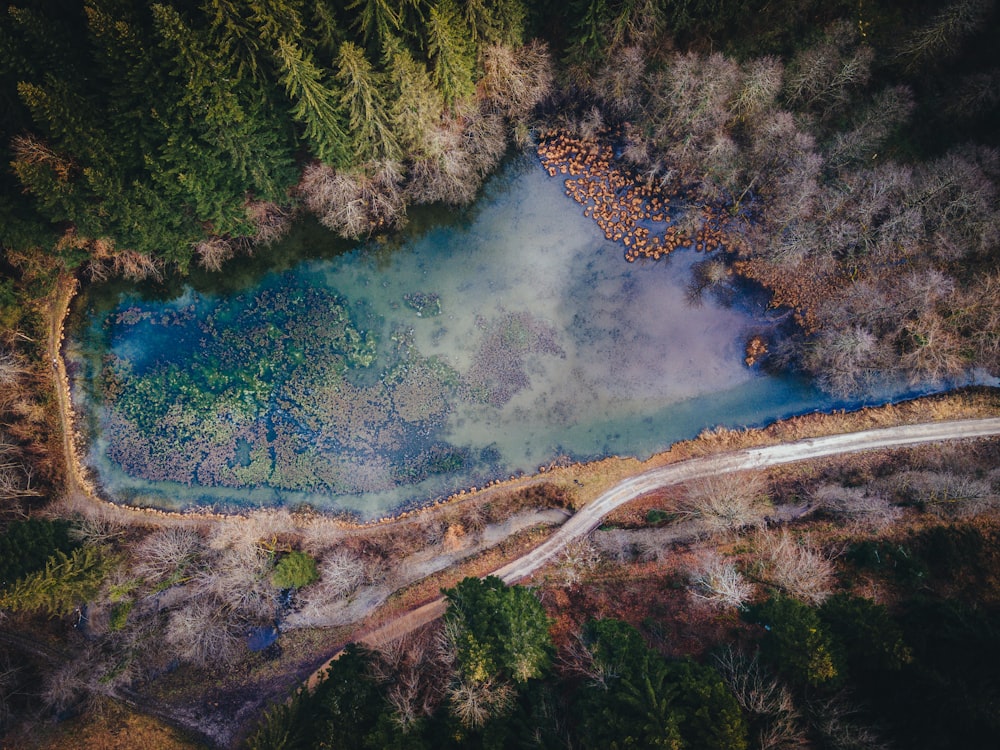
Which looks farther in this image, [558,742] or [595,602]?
[595,602]

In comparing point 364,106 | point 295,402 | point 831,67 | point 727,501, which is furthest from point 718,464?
point 364,106

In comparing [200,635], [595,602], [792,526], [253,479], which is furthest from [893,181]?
[200,635]

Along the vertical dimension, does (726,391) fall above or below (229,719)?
A: above

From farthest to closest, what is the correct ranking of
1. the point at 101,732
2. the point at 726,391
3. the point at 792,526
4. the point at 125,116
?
the point at 726,391 < the point at 792,526 < the point at 101,732 < the point at 125,116

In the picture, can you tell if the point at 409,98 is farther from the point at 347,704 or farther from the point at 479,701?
the point at 347,704

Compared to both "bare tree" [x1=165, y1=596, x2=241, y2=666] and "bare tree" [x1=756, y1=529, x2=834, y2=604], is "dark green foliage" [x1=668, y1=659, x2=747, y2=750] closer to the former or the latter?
"bare tree" [x1=756, y1=529, x2=834, y2=604]

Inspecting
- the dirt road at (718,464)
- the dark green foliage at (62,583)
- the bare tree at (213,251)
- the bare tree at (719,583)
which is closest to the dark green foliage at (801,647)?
the bare tree at (719,583)

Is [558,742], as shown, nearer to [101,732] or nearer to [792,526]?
[792,526]
